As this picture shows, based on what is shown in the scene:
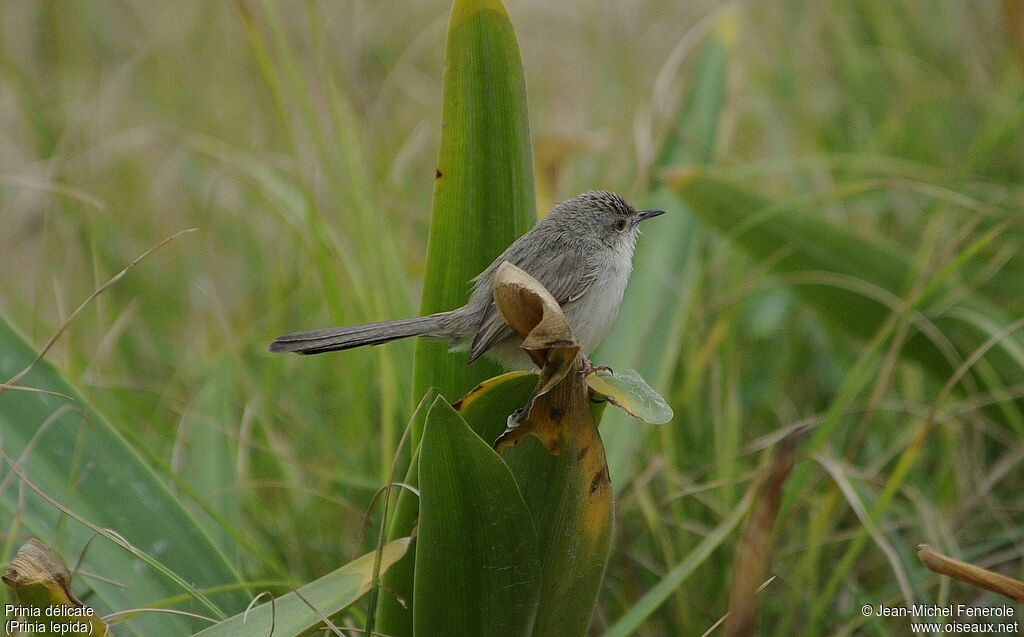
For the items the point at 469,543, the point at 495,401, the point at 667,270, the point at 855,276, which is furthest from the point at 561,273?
the point at 855,276

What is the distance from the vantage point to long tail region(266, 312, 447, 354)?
2.46 metres

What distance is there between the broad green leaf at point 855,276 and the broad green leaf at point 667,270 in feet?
0.67

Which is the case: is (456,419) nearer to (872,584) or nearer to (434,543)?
(434,543)

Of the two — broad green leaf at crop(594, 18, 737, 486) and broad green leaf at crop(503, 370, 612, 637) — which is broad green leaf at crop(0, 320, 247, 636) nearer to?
broad green leaf at crop(503, 370, 612, 637)

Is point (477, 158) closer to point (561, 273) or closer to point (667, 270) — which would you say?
point (561, 273)

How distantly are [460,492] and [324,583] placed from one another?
1.29 feet

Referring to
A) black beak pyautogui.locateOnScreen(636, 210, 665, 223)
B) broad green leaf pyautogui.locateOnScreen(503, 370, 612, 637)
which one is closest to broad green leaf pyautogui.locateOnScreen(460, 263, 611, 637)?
broad green leaf pyautogui.locateOnScreen(503, 370, 612, 637)

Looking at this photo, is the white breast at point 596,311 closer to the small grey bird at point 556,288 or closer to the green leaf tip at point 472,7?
the small grey bird at point 556,288

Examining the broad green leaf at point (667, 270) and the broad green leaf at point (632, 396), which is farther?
the broad green leaf at point (667, 270)

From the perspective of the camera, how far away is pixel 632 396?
202cm

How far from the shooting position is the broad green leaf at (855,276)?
3324 millimetres

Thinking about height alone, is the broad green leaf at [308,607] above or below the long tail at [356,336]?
below

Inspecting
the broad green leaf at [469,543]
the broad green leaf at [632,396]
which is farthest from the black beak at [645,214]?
the broad green leaf at [469,543]

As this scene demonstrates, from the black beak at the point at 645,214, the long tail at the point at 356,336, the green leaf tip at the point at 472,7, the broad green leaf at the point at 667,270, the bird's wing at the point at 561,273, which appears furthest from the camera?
the black beak at the point at 645,214
